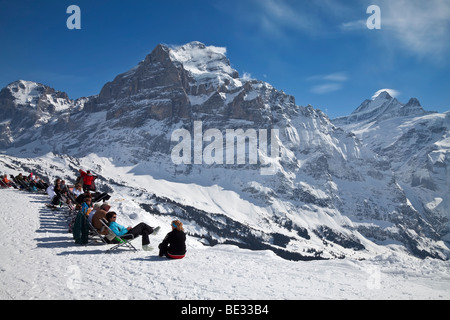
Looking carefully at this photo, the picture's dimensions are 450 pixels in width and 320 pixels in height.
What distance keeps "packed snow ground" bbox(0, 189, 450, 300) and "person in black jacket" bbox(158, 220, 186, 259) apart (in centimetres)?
33

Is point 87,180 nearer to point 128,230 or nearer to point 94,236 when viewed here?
point 94,236

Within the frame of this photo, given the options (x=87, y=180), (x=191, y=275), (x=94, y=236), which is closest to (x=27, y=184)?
(x=87, y=180)

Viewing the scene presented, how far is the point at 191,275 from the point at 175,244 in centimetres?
246

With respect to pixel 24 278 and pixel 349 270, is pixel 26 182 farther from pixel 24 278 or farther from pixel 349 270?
pixel 349 270

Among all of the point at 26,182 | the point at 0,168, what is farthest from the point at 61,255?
the point at 0,168

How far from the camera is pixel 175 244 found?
43.6 feet

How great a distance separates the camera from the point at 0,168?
584 feet

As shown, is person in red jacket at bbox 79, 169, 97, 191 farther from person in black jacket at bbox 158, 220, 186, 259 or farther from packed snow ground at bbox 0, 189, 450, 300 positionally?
person in black jacket at bbox 158, 220, 186, 259

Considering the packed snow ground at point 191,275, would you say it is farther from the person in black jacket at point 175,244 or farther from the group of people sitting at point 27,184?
the group of people sitting at point 27,184

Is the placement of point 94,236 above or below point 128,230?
below

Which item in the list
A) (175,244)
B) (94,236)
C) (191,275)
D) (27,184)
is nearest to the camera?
(191,275)

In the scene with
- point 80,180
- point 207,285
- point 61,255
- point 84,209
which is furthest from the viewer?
point 80,180

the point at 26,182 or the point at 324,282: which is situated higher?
the point at 26,182
